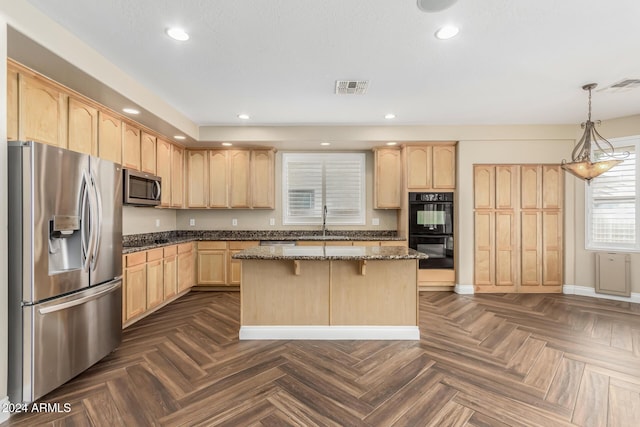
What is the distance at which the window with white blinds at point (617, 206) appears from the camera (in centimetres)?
423

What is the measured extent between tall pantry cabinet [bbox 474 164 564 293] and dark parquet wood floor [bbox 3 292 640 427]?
49.0 inches

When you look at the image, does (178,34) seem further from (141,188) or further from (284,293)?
(284,293)

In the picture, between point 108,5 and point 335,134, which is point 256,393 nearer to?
point 108,5

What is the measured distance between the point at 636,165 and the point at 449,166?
259 centimetres

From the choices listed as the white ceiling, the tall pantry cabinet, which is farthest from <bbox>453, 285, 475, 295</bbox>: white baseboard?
the white ceiling

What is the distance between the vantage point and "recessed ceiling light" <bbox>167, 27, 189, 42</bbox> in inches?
87.1

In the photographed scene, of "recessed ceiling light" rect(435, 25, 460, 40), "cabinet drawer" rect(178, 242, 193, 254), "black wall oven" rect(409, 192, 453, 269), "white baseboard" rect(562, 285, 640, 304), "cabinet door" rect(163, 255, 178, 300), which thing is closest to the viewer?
"recessed ceiling light" rect(435, 25, 460, 40)

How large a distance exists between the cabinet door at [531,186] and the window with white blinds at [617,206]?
0.71 metres

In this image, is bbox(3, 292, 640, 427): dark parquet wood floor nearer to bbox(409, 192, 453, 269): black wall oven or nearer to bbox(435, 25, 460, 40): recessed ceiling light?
bbox(409, 192, 453, 269): black wall oven

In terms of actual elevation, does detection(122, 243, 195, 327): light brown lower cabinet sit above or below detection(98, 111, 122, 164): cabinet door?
below

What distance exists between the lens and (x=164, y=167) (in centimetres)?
442

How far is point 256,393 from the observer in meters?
2.11

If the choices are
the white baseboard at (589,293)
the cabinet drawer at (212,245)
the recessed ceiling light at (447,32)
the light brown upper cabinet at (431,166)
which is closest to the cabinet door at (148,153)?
the cabinet drawer at (212,245)

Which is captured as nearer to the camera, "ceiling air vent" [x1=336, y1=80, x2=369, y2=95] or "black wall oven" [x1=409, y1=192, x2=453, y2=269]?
"ceiling air vent" [x1=336, y1=80, x2=369, y2=95]
